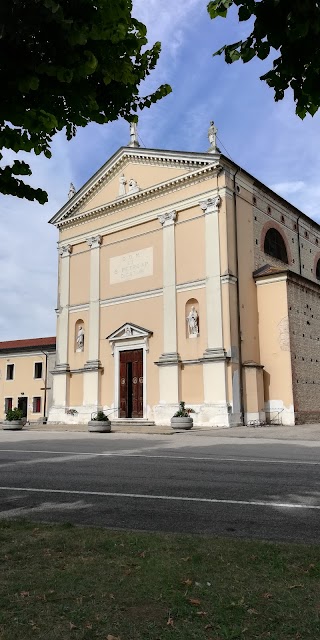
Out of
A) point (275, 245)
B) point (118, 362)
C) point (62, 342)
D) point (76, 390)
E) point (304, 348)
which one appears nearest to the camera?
point (304, 348)

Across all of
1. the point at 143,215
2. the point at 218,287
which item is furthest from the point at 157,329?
the point at 143,215

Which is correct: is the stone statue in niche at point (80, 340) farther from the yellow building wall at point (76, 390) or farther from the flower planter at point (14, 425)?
the flower planter at point (14, 425)

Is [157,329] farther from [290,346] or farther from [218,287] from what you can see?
[290,346]

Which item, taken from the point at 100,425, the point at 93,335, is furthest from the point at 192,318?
the point at 100,425

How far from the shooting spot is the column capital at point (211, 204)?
2648 centimetres

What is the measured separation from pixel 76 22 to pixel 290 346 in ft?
76.4

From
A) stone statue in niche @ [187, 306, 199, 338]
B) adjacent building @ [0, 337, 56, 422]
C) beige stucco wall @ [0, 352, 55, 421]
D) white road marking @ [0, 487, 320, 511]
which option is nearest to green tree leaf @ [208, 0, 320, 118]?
white road marking @ [0, 487, 320, 511]

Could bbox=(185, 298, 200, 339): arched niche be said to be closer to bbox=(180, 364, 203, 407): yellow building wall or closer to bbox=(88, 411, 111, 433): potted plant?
bbox=(180, 364, 203, 407): yellow building wall

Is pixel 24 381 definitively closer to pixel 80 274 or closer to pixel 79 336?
pixel 79 336

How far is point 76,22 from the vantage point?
14.0ft

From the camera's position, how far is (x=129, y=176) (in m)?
31.5

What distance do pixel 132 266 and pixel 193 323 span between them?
6.05 m

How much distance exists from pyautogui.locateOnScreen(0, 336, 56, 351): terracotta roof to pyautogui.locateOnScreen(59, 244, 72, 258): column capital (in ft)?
30.8

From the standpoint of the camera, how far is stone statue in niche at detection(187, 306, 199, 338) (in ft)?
87.3
